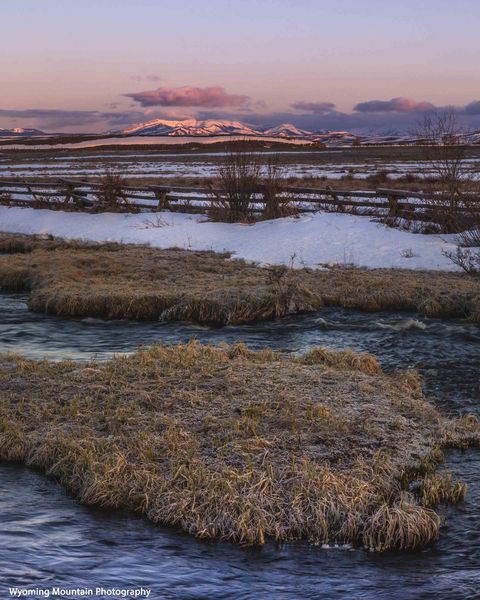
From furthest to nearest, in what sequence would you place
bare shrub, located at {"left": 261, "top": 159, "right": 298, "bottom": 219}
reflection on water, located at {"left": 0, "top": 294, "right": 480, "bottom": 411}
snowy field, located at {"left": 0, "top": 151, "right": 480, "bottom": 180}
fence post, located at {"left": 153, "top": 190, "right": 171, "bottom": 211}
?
1. snowy field, located at {"left": 0, "top": 151, "right": 480, "bottom": 180}
2. fence post, located at {"left": 153, "top": 190, "right": 171, "bottom": 211}
3. bare shrub, located at {"left": 261, "top": 159, "right": 298, "bottom": 219}
4. reflection on water, located at {"left": 0, "top": 294, "right": 480, "bottom": 411}

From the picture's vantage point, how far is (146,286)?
13.8 meters

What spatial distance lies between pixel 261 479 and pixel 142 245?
606 inches

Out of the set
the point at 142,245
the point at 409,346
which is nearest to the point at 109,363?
the point at 409,346

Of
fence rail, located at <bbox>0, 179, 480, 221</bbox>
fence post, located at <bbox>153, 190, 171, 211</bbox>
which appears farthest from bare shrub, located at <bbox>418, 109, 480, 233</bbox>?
fence post, located at <bbox>153, 190, 171, 211</bbox>

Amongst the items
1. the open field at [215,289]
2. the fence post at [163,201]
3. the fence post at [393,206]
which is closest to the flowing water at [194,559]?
the open field at [215,289]

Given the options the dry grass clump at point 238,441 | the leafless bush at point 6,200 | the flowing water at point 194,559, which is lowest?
the flowing water at point 194,559

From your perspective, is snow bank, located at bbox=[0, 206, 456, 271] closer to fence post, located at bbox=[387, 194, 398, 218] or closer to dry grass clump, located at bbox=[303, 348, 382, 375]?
fence post, located at bbox=[387, 194, 398, 218]

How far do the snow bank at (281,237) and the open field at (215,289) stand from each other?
3.94 feet

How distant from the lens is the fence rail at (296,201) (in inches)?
772

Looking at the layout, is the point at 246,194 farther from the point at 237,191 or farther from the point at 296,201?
the point at 296,201

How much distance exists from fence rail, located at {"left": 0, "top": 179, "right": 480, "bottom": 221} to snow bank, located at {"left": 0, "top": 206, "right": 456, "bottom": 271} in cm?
86

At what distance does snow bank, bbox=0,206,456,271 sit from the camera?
675 inches

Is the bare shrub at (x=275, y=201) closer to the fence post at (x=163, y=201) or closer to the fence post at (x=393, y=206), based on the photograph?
the fence post at (x=393, y=206)

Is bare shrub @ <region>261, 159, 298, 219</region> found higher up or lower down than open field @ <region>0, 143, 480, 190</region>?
lower down
